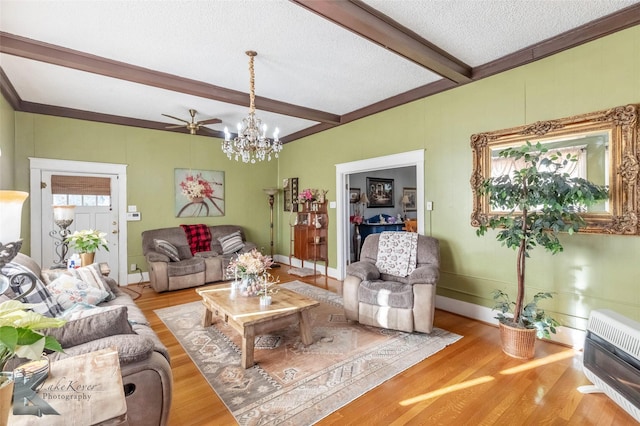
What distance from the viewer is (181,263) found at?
4715 mm

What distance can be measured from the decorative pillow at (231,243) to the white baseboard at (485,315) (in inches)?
139

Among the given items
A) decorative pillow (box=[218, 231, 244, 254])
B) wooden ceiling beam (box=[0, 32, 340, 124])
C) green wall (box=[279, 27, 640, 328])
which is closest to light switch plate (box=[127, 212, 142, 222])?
decorative pillow (box=[218, 231, 244, 254])

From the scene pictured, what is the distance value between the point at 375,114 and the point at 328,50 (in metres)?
1.83

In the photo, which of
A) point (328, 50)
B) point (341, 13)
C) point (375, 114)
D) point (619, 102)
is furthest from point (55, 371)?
point (375, 114)

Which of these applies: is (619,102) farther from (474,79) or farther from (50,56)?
(50,56)

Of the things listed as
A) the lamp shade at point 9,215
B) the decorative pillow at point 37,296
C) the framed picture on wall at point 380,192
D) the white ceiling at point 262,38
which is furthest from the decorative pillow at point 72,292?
the framed picture on wall at point 380,192

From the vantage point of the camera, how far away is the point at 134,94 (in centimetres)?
390

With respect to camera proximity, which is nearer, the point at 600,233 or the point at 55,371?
the point at 55,371

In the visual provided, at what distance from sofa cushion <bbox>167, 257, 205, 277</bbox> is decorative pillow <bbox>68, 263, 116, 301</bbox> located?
1794 millimetres

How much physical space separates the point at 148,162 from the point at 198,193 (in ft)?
3.24

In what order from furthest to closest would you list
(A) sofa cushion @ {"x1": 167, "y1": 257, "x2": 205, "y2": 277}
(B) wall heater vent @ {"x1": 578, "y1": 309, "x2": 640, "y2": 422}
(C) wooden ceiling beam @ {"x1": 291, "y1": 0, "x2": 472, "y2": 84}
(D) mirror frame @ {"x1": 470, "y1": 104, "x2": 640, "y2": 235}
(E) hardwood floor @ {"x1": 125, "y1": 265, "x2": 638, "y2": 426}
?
(A) sofa cushion @ {"x1": 167, "y1": 257, "x2": 205, "y2": 277} → (D) mirror frame @ {"x1": 470, "y1": 104, "x2": 640, "y2": 235} → (C) wooden ceiling beam @ {"x1": 291, "y1": 0, "x2": 472, "y2": 84} → (E) hardwood floor @ {"x1": 125, "y1": 265, "x2": 638, "y2": 426} → (B) wall heater vent @ {"x1": 578, "y1": 309, "x2": 640, "y2": 422}

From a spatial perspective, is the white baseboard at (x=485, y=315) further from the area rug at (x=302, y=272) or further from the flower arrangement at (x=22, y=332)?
the flower arrangement at (x=22, y=332)

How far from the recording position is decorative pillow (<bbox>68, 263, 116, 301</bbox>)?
8.59 feet

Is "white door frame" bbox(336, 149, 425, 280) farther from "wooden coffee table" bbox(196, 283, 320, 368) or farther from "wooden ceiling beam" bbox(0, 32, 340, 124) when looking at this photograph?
"wooden coffee table" bbox(196, 283, 320, 368)
